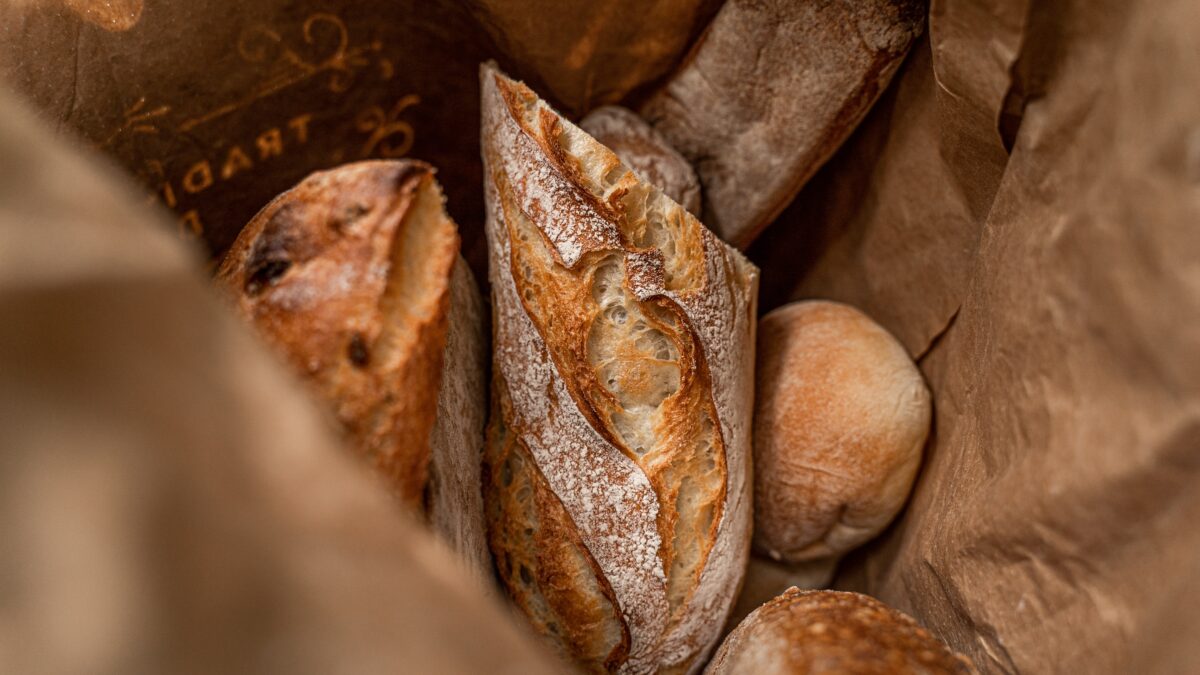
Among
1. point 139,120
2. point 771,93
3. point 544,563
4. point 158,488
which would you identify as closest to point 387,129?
point 139,120

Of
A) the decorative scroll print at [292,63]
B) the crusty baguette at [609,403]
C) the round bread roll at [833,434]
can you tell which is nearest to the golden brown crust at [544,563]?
the crusty baguette at [609,403]

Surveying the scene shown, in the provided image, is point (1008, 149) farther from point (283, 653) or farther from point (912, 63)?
point (283, 653)

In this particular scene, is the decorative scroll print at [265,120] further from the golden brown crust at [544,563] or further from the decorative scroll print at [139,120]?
the golden brown crust at [544,563]

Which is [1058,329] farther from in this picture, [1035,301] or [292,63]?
[292,63]

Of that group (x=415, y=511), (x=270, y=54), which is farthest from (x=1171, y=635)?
(x=270, y=54)

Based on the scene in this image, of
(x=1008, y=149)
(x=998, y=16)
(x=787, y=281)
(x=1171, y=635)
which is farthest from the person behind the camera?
(x=787, y=281)

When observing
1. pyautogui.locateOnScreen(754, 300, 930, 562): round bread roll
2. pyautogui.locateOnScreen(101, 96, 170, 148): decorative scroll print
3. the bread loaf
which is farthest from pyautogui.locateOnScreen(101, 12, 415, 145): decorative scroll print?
pyautogui.locateOnScreen(754, 300, 930, 562): round bread roll
